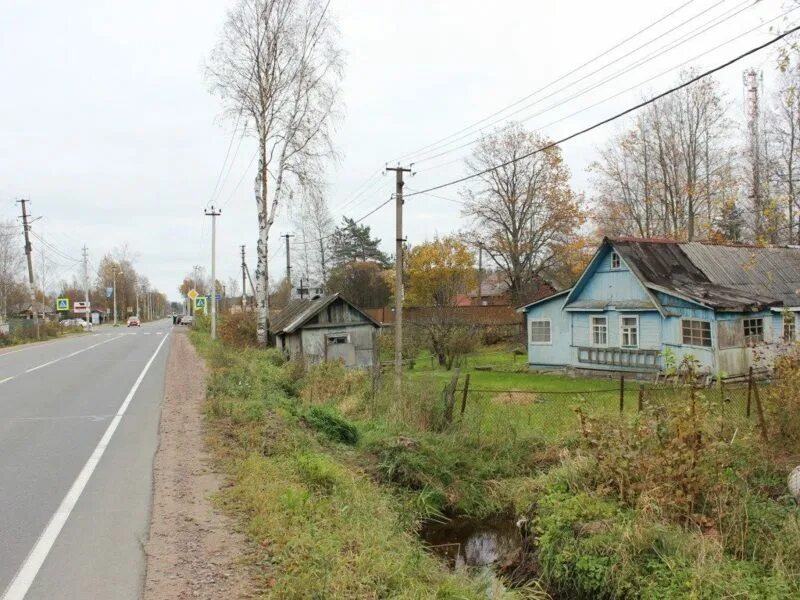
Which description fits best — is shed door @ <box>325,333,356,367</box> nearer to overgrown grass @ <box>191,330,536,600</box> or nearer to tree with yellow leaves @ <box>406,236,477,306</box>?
overgrown grass @ <box>191,330,536,600</box>

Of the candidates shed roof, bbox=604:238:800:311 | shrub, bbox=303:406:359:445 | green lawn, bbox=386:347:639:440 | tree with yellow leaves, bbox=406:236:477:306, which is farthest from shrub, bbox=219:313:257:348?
tree with yellow leaves, bbox=406:236:477:306

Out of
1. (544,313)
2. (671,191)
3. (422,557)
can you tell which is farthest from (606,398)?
(671,191)

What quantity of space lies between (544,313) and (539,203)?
709 inches

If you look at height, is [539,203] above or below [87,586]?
above

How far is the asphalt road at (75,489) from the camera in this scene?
496cm

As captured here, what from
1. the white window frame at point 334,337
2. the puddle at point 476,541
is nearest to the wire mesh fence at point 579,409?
the puddle at point 476,541

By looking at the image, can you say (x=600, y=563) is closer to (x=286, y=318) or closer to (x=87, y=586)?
(x=87, y=586)

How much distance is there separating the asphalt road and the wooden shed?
10.1 m

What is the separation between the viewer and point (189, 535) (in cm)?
589

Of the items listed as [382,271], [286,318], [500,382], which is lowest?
[500,382]

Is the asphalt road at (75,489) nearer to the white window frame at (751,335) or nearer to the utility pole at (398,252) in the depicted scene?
the utility pole at (398,252)

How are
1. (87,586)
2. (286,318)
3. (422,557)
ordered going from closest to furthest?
1. (87,586)
2. (422,557)
3. (286,318)

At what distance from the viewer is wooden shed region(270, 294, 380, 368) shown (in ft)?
85.6

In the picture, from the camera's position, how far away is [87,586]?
4773mm
